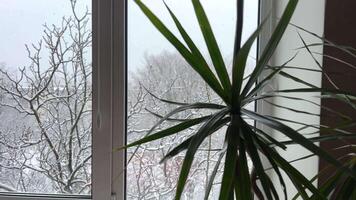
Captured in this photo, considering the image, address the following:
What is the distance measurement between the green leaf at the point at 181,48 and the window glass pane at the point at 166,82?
773 millimetres

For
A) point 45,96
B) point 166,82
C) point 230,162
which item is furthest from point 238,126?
point 45,96

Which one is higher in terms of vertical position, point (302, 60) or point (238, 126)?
point (302, 60)

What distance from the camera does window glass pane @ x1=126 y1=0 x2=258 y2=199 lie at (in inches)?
68.7

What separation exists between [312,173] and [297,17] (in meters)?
0.55

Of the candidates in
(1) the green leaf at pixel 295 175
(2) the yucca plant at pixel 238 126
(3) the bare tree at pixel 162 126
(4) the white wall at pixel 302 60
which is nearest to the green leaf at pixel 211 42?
(2) the yucca plant at pixel 238 126

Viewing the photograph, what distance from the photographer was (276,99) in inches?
66.7

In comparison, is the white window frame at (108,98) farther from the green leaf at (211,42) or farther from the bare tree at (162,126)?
the green leaf at (211,42)

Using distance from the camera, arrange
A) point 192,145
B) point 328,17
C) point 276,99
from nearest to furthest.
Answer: point 192,145
point 328,17
point 276,99

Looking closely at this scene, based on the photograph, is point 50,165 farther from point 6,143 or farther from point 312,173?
point 312,173

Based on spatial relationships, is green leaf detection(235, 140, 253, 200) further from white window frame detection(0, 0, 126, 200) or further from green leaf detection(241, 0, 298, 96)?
white window frame detection(0, 0, 126, 200)

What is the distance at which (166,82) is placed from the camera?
5.82 feet

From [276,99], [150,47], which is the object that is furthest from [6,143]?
[276,99]

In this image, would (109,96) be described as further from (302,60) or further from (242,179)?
(242,179)

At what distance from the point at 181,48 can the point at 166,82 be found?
2.69ft
